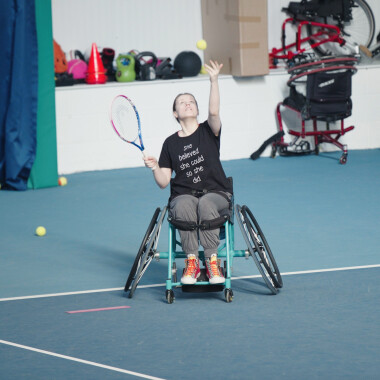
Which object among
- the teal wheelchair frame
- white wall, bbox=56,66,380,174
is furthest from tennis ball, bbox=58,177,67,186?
the teal wheelchair frame

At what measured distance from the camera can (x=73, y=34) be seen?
389 inches

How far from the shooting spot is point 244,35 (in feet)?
29.8

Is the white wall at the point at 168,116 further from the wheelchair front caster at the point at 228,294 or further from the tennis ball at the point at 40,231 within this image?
the wheelchair front caster at the point at 228,294

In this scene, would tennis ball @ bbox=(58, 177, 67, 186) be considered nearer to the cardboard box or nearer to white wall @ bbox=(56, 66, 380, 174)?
white wall @ bbox=(56, 66, 380, 174)

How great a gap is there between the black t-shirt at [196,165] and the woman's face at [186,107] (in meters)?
0.14

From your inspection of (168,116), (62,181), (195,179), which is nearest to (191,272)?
(195,179)

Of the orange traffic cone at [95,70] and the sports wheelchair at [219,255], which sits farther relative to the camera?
the orange traffic cone at [95,70]

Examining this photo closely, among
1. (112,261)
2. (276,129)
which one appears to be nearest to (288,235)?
(112,261)

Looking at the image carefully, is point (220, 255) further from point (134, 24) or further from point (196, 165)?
point (134, 24)

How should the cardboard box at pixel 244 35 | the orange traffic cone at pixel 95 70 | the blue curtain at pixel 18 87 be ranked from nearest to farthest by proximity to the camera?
the blue curtain at pixel 18 87 < the cardboard box at pixel 244 35 < the orange traffic cone at pixel 95 70

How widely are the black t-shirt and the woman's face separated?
14 centimetres

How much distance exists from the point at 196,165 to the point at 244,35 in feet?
15.7

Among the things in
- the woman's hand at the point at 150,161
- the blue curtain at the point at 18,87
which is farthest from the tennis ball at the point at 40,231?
the woman's hand at the point at 150,161

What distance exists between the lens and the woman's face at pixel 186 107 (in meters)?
4.59
